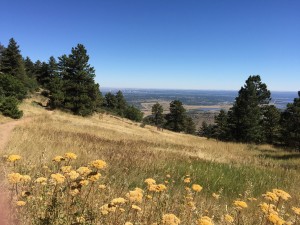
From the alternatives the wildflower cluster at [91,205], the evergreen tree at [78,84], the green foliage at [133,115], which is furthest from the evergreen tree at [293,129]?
the green foliage at [133,115]

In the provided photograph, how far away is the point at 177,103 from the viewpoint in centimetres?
7412

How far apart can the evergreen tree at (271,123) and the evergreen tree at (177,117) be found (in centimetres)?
3072

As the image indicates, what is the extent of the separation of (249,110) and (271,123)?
10.3 m

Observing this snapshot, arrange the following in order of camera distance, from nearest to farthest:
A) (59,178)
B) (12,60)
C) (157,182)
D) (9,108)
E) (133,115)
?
(59,178)
(157,182)
(9,108)
(12,60)
(133,115)

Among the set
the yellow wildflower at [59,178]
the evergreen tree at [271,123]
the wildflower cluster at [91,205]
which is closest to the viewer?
the wildflower cluster at [91,205]

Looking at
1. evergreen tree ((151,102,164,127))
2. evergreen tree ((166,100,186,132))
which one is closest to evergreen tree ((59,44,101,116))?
evergreen tree ((166,100,186,132))

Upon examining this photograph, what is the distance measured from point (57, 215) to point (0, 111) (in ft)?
69.9

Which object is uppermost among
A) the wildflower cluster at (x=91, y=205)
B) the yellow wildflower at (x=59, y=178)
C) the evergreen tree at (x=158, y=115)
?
the yellow wildflower at (x=59, y=178)

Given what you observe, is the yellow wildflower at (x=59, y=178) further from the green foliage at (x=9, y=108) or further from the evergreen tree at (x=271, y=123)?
the evergreen tree at (x=271, y=123)

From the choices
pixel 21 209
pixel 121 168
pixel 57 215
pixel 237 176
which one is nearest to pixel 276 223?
pixel 57 215

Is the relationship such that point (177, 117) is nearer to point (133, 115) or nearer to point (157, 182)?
point (133, 115)

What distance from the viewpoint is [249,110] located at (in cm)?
3781

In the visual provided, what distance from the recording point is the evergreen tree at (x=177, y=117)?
74750 mm

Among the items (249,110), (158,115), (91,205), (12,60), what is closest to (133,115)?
(158,115)
